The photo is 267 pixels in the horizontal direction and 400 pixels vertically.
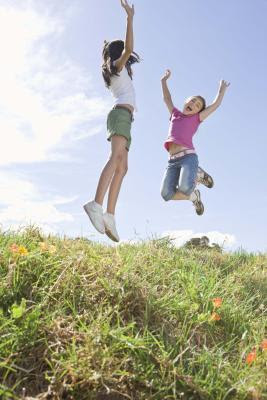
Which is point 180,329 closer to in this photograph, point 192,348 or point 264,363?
point 192,348

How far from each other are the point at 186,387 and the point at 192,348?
30 cm

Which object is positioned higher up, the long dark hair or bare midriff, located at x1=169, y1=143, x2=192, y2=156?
the long dark hair

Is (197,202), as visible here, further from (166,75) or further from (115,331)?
(115,331)

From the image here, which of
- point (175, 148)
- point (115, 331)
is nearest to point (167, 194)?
point (175, 148)

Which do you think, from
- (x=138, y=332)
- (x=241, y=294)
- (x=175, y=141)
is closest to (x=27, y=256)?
(x=138, y=332)

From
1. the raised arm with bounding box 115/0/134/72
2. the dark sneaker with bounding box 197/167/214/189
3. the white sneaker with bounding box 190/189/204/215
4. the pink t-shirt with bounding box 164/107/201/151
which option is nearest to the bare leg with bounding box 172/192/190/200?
the white sneaker with bounding box 190/189/204/215

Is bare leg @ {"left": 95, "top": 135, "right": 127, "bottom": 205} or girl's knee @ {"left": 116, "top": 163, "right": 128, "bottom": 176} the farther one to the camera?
girl's knee @ {"left": 116, "top": 163, "right": 128, "bottom": 176}

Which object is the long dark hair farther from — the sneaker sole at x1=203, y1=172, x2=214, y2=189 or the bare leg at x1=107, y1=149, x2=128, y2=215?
the sneaker sole at x1=203, y1=172, x2=214, y2=189

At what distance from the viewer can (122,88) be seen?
603 centimetres

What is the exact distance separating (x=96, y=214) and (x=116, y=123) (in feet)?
3.92

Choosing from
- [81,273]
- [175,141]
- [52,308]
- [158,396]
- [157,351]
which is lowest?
[158,396]

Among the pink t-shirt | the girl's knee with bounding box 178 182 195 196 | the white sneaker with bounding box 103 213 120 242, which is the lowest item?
the white sneaker with bounding box 103 213 120 242

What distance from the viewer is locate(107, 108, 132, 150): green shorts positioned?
583 centimetres

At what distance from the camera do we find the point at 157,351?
110 inches
